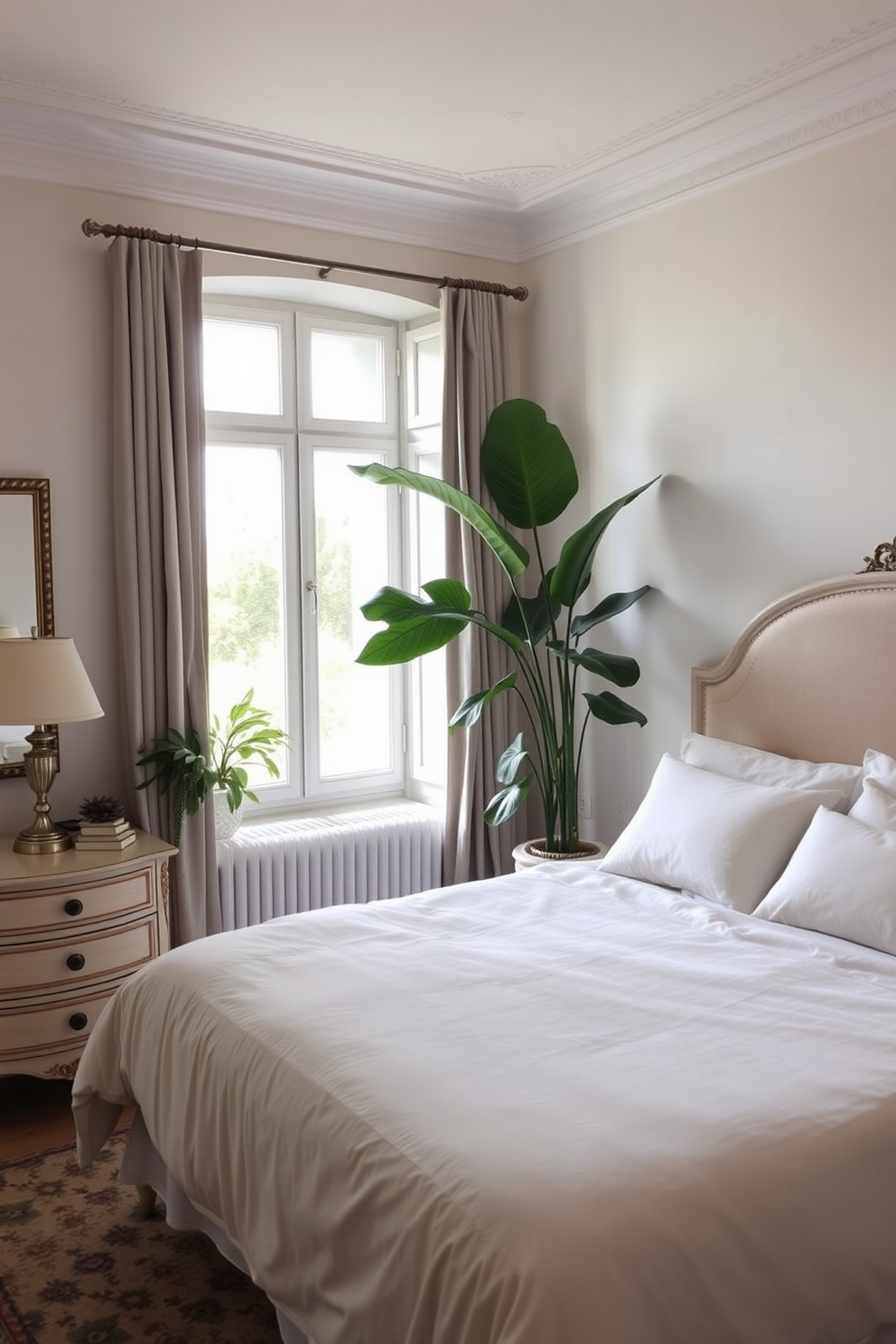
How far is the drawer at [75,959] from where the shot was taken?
3.34 metres

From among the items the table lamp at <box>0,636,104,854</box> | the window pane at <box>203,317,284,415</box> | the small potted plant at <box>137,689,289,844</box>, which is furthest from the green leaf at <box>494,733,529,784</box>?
the window pane at <box>203,317,284,415</box>

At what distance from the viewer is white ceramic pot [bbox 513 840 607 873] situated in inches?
161

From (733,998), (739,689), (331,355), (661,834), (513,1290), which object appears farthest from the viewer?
(331,355)

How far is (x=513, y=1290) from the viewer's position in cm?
159

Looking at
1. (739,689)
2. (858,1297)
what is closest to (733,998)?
(858,1297)

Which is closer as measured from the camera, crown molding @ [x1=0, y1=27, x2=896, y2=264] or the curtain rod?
crown molding @ [x1=0, y1=27, x2=896, y2=264]

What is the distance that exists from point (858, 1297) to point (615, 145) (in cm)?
343

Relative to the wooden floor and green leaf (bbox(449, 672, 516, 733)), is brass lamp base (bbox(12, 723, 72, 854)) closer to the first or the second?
the wooden floor

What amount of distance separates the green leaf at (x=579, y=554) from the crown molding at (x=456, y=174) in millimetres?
1063

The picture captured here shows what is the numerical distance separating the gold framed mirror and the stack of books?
1.14 ft

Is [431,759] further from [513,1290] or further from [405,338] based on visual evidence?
[513,1290]

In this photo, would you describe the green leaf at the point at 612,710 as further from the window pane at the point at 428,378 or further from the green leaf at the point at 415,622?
the window pane at the point at 428,378

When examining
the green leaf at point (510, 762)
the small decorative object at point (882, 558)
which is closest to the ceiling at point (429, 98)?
the small decorative object at point (882, 558)

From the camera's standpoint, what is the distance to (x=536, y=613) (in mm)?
4371
